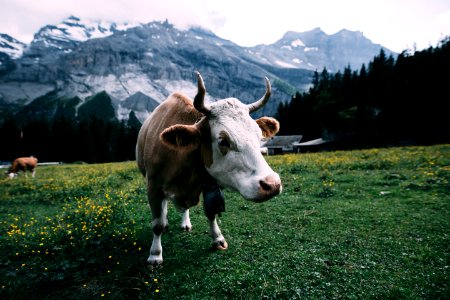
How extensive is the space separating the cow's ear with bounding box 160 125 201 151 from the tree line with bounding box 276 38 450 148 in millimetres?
52588

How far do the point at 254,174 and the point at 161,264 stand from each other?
9.06 ft

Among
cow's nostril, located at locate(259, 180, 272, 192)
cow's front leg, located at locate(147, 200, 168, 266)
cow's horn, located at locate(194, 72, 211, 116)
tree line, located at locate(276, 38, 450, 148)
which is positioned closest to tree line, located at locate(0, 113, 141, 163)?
tree line, located at locate(276, 38, 450, 148)

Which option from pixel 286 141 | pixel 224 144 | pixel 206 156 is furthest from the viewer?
pixel 286 141

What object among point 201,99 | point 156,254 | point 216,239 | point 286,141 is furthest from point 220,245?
point 286,141

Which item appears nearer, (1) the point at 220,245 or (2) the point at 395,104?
(1) the point at 220,245

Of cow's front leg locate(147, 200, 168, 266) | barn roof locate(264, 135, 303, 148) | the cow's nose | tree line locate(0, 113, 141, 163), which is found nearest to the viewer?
the cow's nose

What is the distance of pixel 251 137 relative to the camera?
4336 millimetres

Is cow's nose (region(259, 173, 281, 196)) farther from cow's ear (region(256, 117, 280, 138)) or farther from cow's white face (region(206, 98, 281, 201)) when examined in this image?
cow's ear (region(256, 117, 280, 138))

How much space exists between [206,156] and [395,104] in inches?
2260

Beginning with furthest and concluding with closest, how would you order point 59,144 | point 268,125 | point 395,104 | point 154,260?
point 59,144, point 395,104, point 268,125, point 154,260

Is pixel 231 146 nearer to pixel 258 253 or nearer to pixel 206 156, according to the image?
pixel 206 156

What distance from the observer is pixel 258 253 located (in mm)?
5531

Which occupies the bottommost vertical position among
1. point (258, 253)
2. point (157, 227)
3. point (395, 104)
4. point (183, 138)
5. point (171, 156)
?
point (258, 253)

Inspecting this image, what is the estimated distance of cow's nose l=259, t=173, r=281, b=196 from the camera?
381 cm
